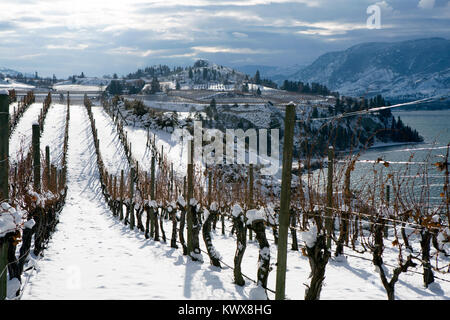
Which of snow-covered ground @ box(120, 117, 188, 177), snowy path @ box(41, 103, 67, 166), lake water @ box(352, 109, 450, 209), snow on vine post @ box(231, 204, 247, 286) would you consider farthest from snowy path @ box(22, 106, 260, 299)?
snowy path @ box(41, 103, 67, 166)

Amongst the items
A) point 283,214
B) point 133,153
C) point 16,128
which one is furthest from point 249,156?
point 283,214

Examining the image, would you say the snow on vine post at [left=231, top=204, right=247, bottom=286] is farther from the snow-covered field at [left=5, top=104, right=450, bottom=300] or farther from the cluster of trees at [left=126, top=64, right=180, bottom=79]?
the cluster of trees at [left=126, top=64, right=180, bottom=79]

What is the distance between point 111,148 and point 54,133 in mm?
6796

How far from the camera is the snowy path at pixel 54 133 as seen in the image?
27197 millimetres

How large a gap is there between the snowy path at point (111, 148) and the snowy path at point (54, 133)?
3.15 m

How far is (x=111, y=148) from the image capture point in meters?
30.4

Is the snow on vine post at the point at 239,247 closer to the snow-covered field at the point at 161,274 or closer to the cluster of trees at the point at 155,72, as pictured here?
the snow-covered field at the point at 161,274

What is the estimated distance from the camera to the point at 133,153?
93.8 ft

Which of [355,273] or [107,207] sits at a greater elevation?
[355,273]

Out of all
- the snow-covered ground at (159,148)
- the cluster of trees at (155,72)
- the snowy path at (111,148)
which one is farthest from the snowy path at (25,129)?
the cluster of trees at (155,72)

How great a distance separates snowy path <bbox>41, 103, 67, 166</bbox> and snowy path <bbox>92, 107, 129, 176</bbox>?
10.3 feet

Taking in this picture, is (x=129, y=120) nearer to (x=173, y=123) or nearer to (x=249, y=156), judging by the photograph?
(x=173, y=123)

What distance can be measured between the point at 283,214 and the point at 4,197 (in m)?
2.86

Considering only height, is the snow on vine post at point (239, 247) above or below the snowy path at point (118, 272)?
above
